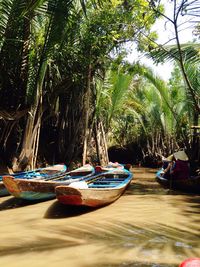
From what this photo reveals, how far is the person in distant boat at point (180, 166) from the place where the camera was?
323 inches

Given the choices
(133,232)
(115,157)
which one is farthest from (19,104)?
(115,157)

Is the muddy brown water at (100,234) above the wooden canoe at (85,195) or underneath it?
underneath

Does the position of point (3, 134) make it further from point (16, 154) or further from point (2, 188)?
point (2, 188)

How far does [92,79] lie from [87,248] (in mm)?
8473

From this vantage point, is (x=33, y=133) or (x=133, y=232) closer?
(x=133, y=232)

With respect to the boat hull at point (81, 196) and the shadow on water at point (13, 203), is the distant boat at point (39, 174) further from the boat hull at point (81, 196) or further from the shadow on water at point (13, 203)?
the boat hull at point (81, 196)

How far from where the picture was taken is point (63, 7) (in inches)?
280

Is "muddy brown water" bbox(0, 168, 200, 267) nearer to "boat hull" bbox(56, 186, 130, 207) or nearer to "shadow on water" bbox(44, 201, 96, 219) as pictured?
"shadow on water" bbox(44, 201, 96, 219)

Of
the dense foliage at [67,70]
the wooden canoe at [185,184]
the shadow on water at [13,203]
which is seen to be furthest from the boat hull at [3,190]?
the wooden canoe at [185,184]

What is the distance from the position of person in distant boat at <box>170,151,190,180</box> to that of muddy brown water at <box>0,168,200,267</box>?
157 centimetres

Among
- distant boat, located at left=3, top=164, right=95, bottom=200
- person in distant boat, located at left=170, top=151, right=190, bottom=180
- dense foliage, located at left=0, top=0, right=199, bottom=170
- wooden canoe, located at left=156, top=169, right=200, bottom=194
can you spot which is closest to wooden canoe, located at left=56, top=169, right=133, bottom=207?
distant boat, located at left=3, top=164, right=95, bottom=200

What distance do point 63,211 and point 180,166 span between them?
3818 mm

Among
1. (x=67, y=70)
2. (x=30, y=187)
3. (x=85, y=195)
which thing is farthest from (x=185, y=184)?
(x=67, y=70)

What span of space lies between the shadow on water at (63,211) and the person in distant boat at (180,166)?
3272mm
